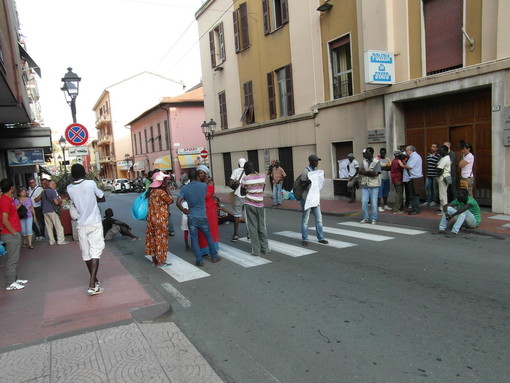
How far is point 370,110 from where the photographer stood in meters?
12.9

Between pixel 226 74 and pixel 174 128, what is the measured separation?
12464 millimetres

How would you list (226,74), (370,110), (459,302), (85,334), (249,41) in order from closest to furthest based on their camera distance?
(85,334) → (459,302) → (370,110) → (249,41) → (226,74)

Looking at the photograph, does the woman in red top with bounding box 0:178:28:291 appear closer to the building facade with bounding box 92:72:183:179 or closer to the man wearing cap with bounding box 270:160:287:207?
the man wearing cap with bounding box 270:160:287:207

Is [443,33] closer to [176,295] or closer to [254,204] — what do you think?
[254,204]

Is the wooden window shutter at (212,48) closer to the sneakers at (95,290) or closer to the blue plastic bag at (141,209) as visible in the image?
the blue plastic bag at (141,209)

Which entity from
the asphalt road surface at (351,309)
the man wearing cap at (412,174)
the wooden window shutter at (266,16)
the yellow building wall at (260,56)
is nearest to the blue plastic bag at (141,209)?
the asphalt road surface at (351,309)

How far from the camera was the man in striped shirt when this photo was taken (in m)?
7.10

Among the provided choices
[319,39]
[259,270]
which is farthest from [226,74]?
[259,270]

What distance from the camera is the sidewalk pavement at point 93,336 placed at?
134 inches

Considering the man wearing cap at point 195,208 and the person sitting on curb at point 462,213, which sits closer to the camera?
the man wearing cap at point 195,208

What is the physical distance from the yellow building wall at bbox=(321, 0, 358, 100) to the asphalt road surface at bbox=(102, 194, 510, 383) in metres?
7.90

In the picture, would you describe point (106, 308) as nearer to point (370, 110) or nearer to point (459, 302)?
point (459, 302)

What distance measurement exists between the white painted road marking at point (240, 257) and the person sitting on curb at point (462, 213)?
3.97 m

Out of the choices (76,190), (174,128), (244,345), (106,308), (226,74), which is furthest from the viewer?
(174,128)
